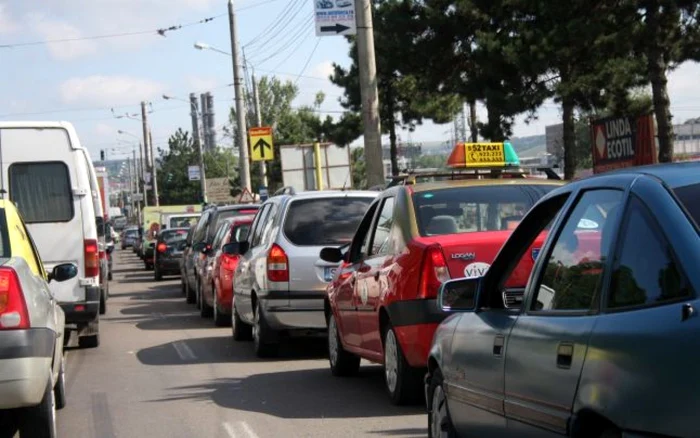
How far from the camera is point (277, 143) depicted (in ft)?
283

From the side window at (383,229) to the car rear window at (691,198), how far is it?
5544 millimetres

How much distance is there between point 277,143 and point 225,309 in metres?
68.4

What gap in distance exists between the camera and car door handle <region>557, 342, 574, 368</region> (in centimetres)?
462

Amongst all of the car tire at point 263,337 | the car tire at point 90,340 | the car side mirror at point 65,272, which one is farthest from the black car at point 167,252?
the car side mirror at point 65,272

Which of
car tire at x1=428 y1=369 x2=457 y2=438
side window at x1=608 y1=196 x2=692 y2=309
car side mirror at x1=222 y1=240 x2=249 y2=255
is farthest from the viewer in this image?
car side mirror at x1=222 y1=240 x2=249 y2=255

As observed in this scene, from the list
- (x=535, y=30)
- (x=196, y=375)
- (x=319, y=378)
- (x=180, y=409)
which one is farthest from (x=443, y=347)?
(x=535, y=30)

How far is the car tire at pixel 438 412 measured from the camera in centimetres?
661

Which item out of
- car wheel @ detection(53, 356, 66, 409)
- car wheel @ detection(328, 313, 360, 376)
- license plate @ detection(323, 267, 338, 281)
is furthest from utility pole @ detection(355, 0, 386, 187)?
car wheel @ detection(53, 356, 66, 409)

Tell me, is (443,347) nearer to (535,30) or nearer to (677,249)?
(677,249)

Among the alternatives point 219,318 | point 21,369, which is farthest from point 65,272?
point 219,318

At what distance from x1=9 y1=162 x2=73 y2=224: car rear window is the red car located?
2.82 m

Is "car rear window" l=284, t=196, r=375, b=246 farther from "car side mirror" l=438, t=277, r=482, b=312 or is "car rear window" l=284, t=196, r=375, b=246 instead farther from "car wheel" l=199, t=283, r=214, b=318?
"car side mirror" l=438, t=277, r=482, b=312

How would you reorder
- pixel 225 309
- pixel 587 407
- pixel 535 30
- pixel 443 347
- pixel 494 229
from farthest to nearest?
pixel 535 30 < pixel 225 309 < pixel 494 229 < pixel 443 347 < pixel 587 407

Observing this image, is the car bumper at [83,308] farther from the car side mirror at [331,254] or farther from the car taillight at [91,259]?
the car side mirror at [331,254]
